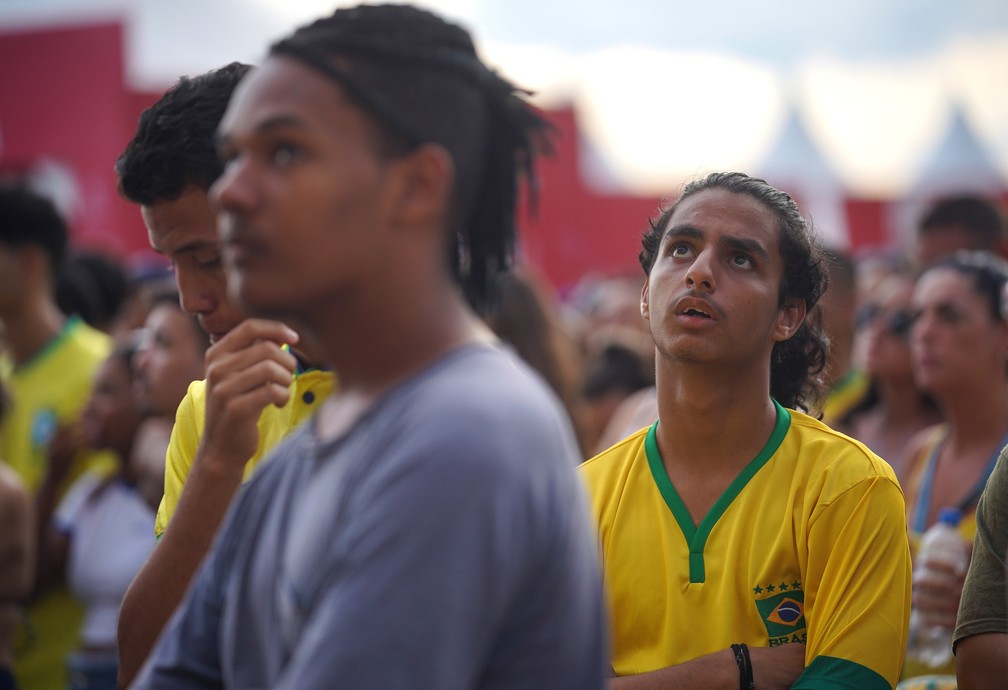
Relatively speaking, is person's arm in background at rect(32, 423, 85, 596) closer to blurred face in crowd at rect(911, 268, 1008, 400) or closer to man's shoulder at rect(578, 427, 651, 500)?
man's shoulder at rect(578, 427, 651, 500)

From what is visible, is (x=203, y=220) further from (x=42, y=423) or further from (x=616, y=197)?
(x=616, y=197)

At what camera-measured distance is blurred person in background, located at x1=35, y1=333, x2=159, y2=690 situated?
204 inches

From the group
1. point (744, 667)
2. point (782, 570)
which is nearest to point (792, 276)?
point (782, 570)

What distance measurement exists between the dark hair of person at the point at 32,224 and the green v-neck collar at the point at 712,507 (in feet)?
15.5

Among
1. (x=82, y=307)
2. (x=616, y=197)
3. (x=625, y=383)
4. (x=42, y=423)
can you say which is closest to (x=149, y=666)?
(x=42, y=423)

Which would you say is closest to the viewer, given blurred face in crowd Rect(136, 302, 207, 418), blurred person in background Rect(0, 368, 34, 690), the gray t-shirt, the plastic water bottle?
the gray t-shirt

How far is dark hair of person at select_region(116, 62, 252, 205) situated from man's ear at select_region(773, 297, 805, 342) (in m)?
1.40

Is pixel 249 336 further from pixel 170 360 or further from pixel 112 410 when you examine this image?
pixel 112 410

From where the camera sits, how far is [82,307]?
7.96 metres

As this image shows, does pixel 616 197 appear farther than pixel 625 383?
Yes

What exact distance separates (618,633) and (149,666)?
1309 millimetres

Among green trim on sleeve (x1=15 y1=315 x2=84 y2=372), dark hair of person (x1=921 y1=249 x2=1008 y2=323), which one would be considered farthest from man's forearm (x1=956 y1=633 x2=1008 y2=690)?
green trim on sleeve (x1=15 y1=315 x2=84 y2=372)

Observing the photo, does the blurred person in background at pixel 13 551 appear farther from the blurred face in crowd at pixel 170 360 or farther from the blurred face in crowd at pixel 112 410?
the blurred face in crowd at pixel 112 410

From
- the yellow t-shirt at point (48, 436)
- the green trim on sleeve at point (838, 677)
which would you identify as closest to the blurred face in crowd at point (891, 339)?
the green trim on sleeve at point (838, 677)
